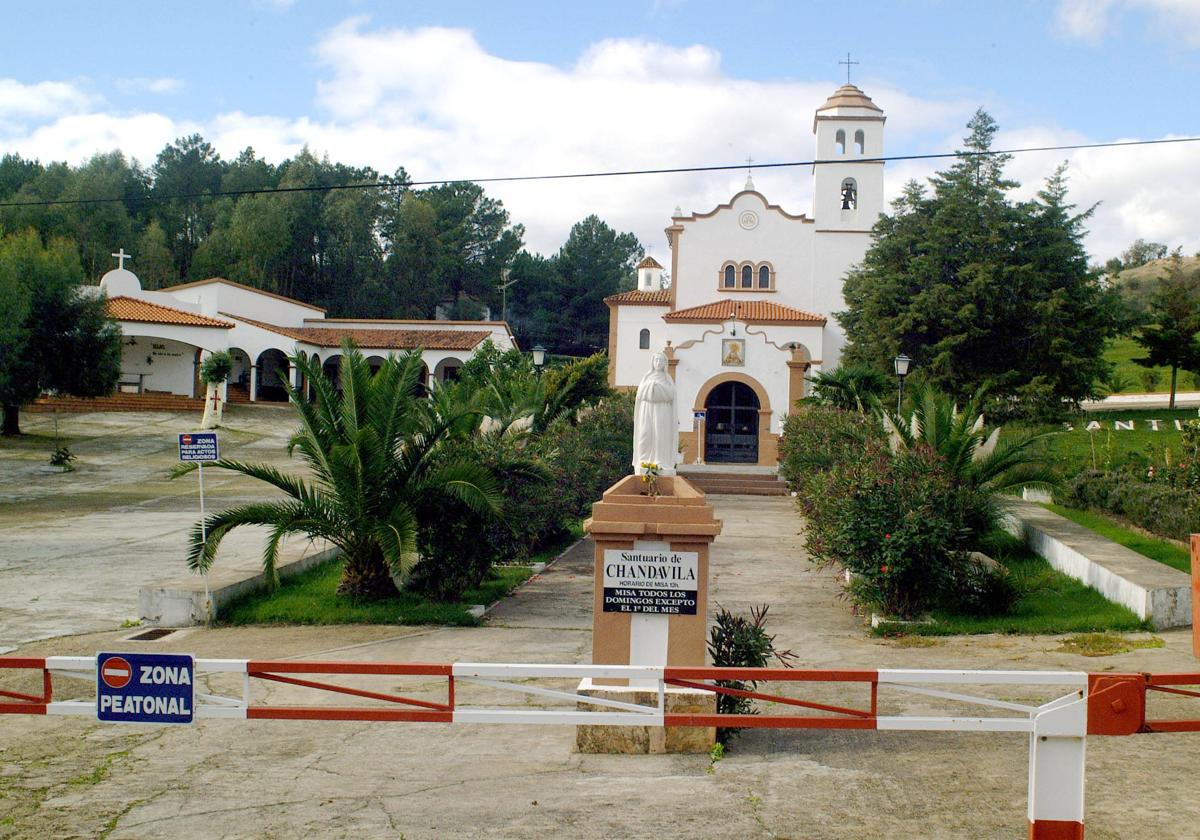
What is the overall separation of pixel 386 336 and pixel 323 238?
18.7 metres

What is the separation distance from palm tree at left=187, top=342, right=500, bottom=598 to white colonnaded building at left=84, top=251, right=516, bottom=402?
2839 cm

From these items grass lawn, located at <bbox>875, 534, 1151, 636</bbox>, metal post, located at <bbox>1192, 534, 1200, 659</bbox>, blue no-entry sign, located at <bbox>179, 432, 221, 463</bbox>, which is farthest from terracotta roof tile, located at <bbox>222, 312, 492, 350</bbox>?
metal post, located at <bbox>1192, 534, 1200, 659</bbox>

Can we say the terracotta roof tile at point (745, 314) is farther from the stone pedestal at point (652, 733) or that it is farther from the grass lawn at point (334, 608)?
the stone pedestal at point (652, 733)

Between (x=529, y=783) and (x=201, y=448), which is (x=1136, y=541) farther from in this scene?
(x=201, y=448)

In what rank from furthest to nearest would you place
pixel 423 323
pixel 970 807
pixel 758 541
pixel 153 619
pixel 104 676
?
pixel 423 323 → pixel 758 541 → pixel 153 619 → pixel 970 807 → pixel 104 676

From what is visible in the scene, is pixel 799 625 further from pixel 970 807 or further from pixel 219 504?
pixel 219 504

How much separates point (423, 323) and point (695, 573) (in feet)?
145

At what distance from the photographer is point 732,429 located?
37.0 m

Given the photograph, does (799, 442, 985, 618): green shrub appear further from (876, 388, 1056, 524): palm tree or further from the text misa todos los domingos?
the text misa todos los domingos

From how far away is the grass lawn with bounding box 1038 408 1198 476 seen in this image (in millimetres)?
19844

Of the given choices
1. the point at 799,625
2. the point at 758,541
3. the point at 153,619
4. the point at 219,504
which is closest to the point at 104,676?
the point at 153,619

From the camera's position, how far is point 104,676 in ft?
15.9

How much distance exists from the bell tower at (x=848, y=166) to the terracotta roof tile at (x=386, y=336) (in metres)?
15.8

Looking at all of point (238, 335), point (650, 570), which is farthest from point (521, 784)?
point (238, 335)
